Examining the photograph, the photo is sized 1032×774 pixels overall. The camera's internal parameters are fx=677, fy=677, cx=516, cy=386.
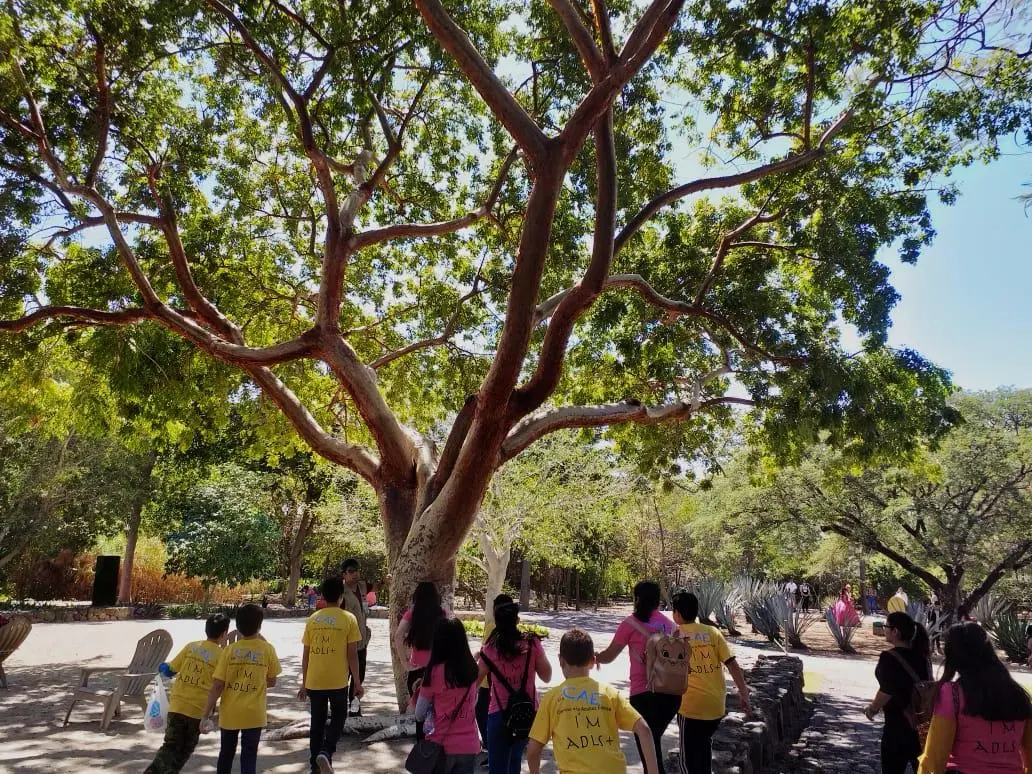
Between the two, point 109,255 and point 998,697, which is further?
point 109,255

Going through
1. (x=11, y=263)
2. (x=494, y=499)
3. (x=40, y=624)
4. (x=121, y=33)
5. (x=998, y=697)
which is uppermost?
(x=121, y=33)

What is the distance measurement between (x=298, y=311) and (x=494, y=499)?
7991mm

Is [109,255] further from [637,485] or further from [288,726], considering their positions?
[637,485]

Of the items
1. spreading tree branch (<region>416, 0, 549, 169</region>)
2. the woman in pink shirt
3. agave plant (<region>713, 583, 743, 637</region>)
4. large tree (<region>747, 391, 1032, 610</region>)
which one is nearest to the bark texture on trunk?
agave plant (<region>713, 583, 743, 637</region>)

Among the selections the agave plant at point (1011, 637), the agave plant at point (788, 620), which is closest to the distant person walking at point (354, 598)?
the agave plant at point (788, 620)

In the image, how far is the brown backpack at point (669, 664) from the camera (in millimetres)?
4555

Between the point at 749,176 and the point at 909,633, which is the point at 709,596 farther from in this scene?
the point at 909,633

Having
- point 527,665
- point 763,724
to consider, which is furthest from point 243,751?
point 763,724

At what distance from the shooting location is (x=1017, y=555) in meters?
17.7

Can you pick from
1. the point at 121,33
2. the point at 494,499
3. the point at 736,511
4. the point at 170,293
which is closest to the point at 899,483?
the point at 736,511

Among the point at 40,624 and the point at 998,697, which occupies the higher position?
the point at 998,697

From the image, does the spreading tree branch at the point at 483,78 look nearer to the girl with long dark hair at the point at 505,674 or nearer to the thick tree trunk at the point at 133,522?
the girl with long dark hair at the point at 505,674

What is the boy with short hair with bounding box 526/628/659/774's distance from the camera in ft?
10.2

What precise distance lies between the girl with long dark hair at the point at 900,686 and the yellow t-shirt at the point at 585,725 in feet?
7.98
